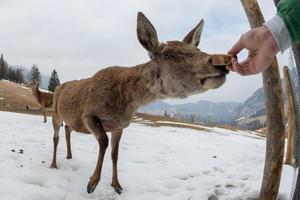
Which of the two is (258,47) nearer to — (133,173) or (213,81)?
(213,81)

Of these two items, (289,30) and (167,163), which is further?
(167,163)

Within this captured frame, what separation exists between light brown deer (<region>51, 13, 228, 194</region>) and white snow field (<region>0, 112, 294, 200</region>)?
1.47ft

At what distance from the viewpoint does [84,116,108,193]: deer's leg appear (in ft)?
20.1

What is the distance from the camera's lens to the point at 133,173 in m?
7.92

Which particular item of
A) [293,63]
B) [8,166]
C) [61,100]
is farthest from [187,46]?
[8,166]

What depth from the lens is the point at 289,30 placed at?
1664mm

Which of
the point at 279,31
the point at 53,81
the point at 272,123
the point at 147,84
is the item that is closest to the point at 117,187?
the point at 147,84

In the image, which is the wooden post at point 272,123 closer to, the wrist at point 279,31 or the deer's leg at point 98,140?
the deer's leg at point 98,140

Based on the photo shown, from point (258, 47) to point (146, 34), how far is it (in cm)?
339

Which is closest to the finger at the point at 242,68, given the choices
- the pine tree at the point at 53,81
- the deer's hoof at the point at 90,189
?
the deer's hoof at the point at 90,189

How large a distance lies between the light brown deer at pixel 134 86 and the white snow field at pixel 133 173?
45cm

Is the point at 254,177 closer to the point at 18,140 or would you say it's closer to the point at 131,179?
the point at 131,179

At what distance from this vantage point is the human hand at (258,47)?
69.9 inches

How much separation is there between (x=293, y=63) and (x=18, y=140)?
26.8 feet
